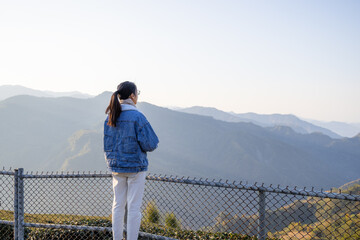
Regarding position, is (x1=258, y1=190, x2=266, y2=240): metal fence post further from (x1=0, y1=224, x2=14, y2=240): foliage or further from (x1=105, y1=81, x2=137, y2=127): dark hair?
(x1=0, y1=224, x2=14, y2=240): foliage

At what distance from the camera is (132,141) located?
3.49m

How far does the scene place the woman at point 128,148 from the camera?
11.4 ft

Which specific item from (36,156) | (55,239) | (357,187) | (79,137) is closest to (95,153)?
(79,137)

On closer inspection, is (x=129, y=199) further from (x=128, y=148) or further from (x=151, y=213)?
(x=151, y=213)

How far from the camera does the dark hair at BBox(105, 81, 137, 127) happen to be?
3512 millimetres

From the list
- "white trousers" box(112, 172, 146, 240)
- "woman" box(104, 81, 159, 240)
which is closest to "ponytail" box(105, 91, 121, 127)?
"woman" box(104, 81, 159, 240)

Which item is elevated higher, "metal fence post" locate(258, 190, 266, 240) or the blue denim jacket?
the blue denim jacket

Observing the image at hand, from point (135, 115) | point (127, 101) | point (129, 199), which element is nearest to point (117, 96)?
point (127, 101)

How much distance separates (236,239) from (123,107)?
111 inches

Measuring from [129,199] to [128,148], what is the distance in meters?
0.59

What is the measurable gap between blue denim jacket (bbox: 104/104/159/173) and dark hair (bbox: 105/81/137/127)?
0.06 m

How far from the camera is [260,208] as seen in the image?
378 cm

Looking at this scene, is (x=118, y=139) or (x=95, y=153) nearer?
(x=118, y=139)

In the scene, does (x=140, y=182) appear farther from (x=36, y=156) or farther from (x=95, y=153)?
(x=36, y=156)
